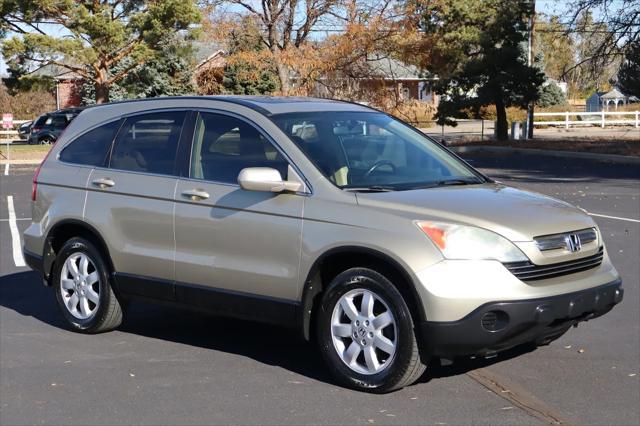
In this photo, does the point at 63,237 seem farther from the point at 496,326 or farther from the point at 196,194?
the point at 496,326

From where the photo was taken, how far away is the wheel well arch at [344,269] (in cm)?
567

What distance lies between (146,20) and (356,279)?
36046 millimetres

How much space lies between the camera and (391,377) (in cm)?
575

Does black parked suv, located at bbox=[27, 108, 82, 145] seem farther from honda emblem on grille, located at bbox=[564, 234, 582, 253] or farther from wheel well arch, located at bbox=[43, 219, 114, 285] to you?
honda emblem on grille, located at bbox=[564, 234, 582, 253]

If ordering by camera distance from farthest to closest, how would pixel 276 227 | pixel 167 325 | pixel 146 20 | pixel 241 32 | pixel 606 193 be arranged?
pixel 146 20 < pixel 241 32 < pixel 606 193 < pixel 167 325 < pixel 276 227

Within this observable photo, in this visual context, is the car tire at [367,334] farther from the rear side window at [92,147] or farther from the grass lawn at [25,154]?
the grass lawn at [25,154]

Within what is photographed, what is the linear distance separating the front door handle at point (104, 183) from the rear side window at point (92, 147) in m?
0.20

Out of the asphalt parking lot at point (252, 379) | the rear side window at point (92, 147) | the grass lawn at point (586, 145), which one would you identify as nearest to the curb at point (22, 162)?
the grass lawn at point (586, 145)

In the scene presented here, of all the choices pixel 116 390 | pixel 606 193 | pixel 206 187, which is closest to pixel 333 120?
pixel 206 187

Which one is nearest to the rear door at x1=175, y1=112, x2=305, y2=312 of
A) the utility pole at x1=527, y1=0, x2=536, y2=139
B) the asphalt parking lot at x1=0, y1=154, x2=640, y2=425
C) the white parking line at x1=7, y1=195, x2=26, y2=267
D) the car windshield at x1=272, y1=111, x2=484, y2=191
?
the car windshield at x1=272, y1=111, x2=484, y2=191

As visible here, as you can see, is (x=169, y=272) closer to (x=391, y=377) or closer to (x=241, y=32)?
(x=391, y=377)

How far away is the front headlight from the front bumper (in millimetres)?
273

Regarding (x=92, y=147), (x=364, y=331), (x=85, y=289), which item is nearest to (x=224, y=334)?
(x=85, y=289)

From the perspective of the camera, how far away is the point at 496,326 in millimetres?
5539
